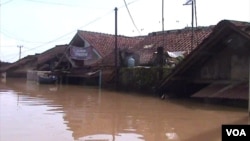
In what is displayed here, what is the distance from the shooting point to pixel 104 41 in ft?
120

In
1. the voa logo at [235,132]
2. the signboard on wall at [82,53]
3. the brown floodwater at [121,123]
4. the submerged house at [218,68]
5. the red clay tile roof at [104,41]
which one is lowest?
the brown floodwater at [121,123]

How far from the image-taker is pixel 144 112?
14.2 meters

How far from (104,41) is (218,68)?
64.0 ft

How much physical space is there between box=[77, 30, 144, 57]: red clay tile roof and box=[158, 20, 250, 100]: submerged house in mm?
14885

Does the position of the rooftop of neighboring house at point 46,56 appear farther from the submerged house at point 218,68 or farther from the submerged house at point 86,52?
the submerged house at point 218,68

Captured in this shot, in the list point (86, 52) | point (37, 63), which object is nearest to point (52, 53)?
point (37, 63)

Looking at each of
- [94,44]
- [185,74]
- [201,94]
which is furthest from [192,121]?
[94,44]

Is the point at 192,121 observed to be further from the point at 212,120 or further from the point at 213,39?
the point at 213,39

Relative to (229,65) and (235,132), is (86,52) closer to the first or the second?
(229,65)

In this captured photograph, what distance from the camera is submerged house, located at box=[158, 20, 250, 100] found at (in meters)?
15.6

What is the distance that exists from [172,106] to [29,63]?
38345mm

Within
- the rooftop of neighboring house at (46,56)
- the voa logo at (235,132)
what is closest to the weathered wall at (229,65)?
the voa logo at (235,132)

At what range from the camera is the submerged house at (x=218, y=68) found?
51.1 feet

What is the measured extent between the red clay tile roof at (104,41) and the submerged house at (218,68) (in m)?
14.9
